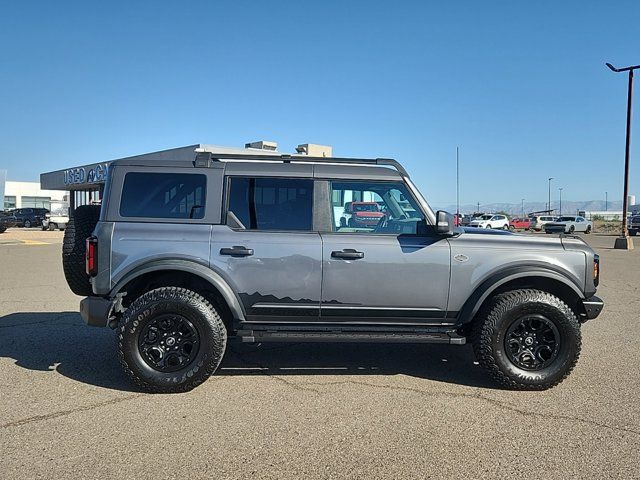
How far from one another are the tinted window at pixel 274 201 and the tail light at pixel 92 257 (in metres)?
1.19

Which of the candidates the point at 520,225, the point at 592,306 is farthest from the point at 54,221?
the point at 520,225

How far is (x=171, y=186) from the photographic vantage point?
474 centimetres

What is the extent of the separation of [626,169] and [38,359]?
23497 millimetres

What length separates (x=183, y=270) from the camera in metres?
4.50

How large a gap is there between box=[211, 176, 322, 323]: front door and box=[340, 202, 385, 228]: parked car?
1.09ft

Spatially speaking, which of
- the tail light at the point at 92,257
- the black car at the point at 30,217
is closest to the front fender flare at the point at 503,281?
the tail light at the point at 92,257

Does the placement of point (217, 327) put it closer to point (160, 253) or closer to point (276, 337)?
point (276, 337)

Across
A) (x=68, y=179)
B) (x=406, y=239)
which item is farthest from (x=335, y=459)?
(x=68, y=179)

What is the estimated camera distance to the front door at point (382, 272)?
4602 mm

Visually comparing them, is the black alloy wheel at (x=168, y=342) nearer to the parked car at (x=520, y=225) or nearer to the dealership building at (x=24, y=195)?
the parked car at (x=520, y=225)

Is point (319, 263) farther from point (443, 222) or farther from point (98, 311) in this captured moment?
point (98, 311)

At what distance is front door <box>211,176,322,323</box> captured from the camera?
180 inches

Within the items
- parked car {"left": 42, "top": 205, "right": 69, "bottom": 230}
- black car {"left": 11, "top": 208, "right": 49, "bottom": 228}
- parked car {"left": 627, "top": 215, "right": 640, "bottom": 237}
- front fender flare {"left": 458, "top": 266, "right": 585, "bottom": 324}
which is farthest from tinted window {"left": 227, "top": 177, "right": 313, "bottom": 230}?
black car {"left": 11, "top": 208, "right": 49, "bottom": 228}

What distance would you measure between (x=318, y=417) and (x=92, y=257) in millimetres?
2330
